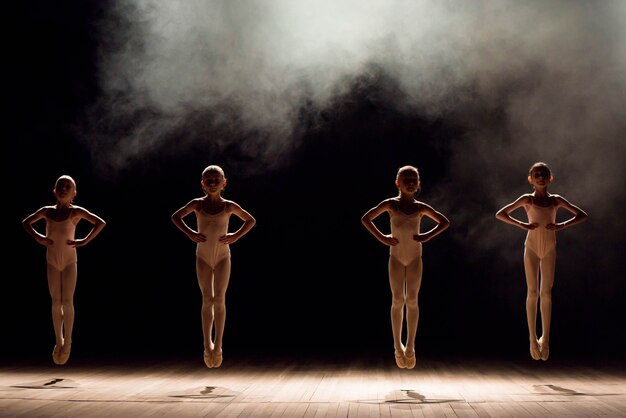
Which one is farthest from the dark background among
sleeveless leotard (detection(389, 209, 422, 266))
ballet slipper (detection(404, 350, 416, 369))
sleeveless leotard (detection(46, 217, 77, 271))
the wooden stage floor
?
sleeveless leotard (detection(389, 209, 422, 266))

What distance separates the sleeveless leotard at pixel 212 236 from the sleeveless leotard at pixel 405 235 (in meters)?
1.24

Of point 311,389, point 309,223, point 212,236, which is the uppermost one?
point 309,223

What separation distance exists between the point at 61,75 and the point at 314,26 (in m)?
2.64

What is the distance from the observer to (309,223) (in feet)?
28.2

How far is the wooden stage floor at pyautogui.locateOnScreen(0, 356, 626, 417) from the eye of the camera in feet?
15.7

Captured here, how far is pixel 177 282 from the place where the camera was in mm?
8891

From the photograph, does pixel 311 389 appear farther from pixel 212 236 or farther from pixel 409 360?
pixel 212 236

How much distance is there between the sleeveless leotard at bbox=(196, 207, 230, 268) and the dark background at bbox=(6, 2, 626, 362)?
2298 millimetres

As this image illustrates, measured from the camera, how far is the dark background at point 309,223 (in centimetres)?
840

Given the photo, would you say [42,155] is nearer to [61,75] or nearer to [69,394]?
[61,75]

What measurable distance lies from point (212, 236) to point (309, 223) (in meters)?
2.62

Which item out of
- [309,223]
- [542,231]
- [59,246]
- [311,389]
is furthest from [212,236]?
[309,223]

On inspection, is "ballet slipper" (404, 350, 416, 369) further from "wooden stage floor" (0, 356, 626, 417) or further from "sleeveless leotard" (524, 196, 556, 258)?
"sleeveless leotard" (524, 196, 556, 258)

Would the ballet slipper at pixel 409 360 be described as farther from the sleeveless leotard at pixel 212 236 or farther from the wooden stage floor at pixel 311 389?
the sleeveless leotard at pixel 212 236
